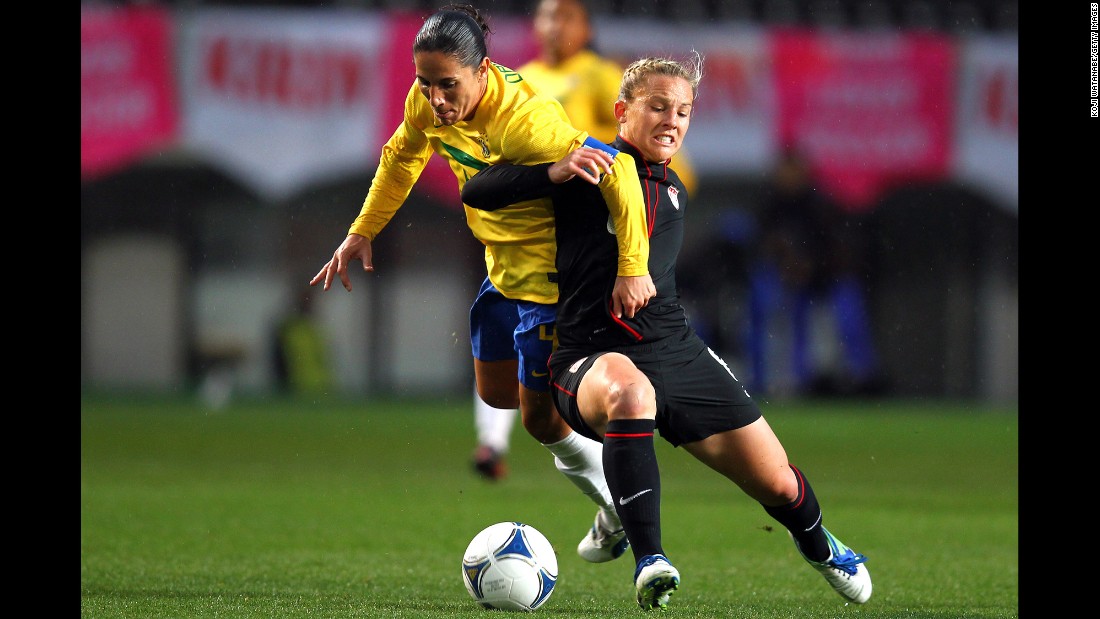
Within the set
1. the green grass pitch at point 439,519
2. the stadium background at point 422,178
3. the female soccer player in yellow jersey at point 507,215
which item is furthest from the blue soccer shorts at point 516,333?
the stadium background at point 422,178

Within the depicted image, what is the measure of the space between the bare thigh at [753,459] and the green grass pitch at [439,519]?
1.20 ft

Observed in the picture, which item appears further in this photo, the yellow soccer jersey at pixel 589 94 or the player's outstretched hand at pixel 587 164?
the yellow soccer jersey at pixel 589 94

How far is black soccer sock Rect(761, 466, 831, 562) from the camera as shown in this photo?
14.6 ft

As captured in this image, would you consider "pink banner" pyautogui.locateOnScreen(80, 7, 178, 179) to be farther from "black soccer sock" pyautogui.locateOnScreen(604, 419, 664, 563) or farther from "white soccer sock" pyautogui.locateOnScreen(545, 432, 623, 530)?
"black soccer sock" pyautogui.locateOnScreen(604, 419, 664, 563)

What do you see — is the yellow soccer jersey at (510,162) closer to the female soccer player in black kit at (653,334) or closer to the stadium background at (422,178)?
the female soccer player in black kit at (653,334)

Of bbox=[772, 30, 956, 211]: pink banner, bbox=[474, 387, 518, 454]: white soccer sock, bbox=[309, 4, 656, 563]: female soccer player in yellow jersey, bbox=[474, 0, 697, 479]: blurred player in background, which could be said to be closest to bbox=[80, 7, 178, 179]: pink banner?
bbox=[772, 30, 956, 211]: pink banner

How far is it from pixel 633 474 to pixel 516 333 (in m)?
0.86

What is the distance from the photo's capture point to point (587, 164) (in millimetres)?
4133

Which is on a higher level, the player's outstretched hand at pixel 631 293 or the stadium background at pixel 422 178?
the stadium background at pixel 422 178

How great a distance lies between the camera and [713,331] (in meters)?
15.2

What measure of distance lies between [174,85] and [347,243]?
10.1 m

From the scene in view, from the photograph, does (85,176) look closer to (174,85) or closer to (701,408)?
(174,85)

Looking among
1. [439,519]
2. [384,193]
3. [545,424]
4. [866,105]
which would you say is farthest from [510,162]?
[866,105]

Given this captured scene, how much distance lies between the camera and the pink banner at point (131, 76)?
46.5ft
